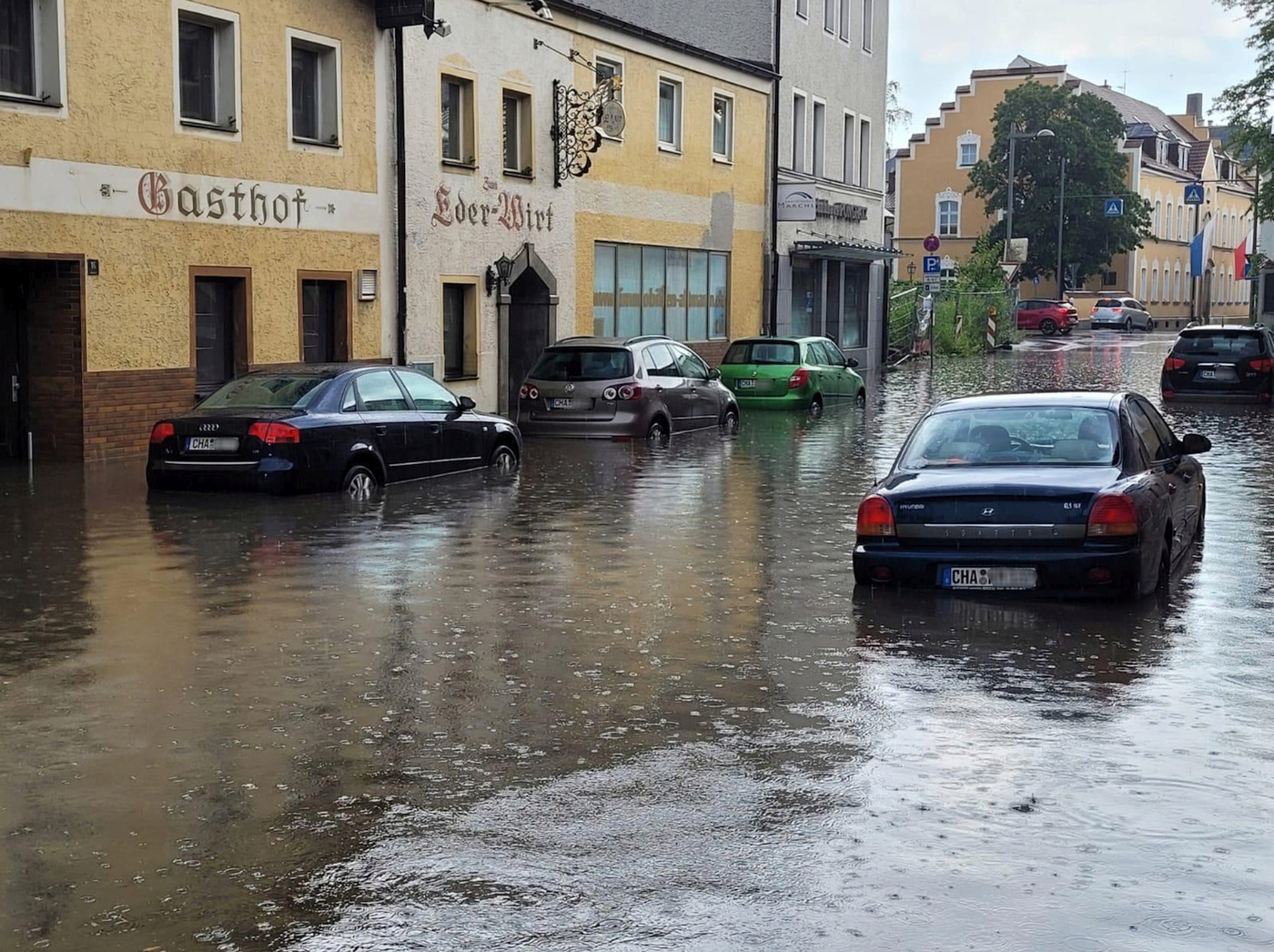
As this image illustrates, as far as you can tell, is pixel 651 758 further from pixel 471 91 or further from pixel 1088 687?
pixel 471 91

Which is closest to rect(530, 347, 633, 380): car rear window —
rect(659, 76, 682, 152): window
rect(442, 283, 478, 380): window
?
rect(442, 283, 478, 380): window

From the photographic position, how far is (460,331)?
92.6ft

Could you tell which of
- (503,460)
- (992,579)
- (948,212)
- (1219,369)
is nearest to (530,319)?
(503,460)

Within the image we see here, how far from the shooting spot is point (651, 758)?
23.2 feet

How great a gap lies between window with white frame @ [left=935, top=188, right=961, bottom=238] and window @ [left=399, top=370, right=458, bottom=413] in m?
80.6

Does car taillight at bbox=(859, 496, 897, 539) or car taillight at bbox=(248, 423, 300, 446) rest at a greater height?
car taillight at bbox=(248, 423, 300, 446)

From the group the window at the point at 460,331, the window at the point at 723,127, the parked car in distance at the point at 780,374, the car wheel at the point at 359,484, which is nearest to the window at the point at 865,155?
the window at the point at 723,127

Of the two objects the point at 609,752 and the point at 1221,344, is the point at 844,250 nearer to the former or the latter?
the point at 1221,344

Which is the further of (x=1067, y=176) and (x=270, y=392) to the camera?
(x=1067, y=176)

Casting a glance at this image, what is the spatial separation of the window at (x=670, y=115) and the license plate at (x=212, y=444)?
19533 millimetres

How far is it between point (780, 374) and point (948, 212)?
68634 millimetres

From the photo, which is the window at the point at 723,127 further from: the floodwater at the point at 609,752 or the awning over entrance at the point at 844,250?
the floodwater at the point at 609,752

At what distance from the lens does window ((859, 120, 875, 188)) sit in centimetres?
4809

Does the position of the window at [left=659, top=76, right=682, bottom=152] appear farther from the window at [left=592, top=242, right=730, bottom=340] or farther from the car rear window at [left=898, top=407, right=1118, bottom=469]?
the car rear window at [left=898, top=407, right=1118, bottom=469]
